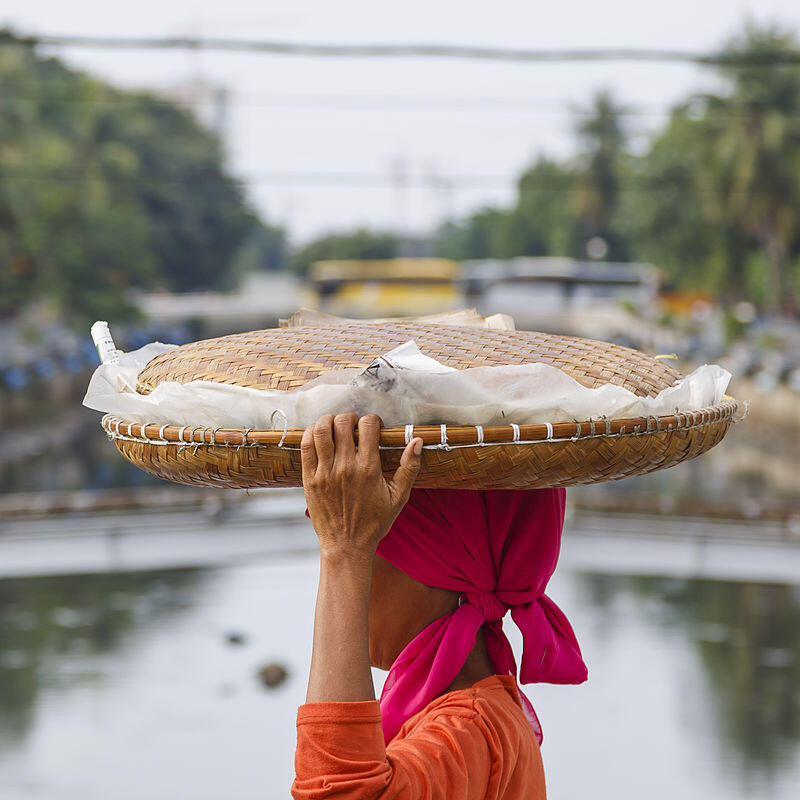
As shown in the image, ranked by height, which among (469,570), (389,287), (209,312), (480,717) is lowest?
(209,312)

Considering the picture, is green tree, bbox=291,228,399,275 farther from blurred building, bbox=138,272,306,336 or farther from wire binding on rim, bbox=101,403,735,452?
wire binding on rim, bbox=101,403,735,452

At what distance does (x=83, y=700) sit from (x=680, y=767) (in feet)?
11.3

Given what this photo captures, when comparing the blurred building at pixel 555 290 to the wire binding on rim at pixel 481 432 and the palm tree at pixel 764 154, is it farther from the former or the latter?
the wire binding on rim at pixel 481 432

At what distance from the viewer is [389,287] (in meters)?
33.8

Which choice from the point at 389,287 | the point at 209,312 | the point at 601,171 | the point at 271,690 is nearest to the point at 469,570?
the point at 271,690

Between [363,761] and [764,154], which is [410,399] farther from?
[764,154]

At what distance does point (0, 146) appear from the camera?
21406 millimetres

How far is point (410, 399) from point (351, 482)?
93 mm

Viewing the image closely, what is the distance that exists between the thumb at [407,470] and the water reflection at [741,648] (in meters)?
4.92

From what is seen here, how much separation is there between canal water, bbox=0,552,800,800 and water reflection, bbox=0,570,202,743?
0.8 inches

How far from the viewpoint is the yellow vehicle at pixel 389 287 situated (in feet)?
109

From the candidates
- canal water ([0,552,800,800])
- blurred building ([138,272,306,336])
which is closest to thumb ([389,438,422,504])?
canal water ([0,552,800,800])

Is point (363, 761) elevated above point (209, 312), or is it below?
above

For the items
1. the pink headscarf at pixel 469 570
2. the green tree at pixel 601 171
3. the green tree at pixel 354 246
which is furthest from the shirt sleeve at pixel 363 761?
the green tree at pixel 354 246
